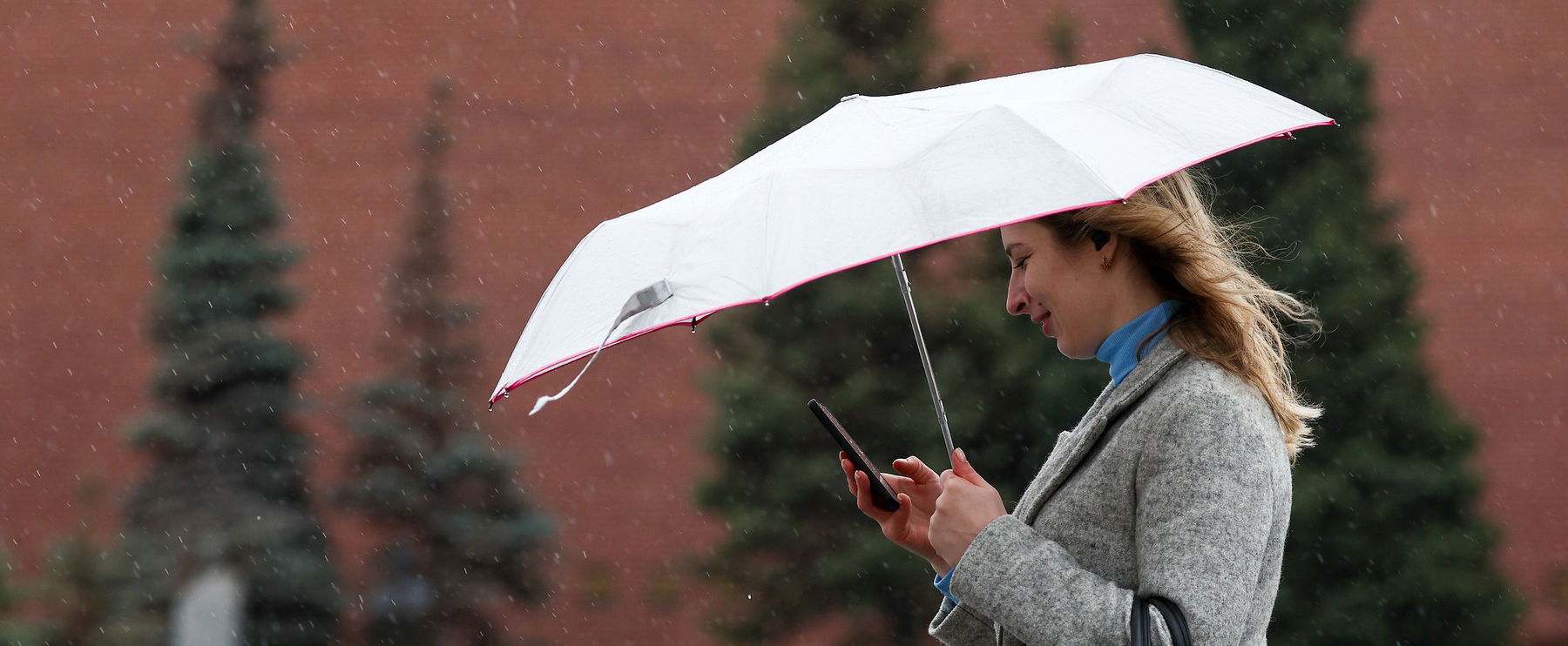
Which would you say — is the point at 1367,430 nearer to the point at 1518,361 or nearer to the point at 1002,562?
the point at 1518,361

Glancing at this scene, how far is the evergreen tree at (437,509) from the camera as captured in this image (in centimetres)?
1023

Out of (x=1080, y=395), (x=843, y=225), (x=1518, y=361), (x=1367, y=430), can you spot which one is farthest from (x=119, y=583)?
(x=1518, y=361)

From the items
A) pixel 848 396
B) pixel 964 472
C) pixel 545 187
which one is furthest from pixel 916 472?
pixel 545 187

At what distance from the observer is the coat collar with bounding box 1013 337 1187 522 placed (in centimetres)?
158

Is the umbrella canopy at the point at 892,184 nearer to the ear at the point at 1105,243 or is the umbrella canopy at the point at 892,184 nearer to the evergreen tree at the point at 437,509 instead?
the ear at the point at 1105,243

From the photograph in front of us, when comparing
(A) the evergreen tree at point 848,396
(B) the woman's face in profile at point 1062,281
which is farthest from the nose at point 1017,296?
(A) the evergreen tree at point 848,396

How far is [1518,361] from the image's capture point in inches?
440

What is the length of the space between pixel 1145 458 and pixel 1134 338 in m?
0.19

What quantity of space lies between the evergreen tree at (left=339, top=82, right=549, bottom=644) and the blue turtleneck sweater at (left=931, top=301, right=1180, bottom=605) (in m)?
8.97

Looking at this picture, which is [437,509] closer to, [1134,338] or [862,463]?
[862,463]

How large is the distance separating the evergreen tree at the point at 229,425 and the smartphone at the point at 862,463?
28.4 feet

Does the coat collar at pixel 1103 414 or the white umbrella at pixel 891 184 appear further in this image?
the coat collar at pixel 1103 414

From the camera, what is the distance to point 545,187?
11938 mm

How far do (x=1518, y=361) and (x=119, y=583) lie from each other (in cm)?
1026
